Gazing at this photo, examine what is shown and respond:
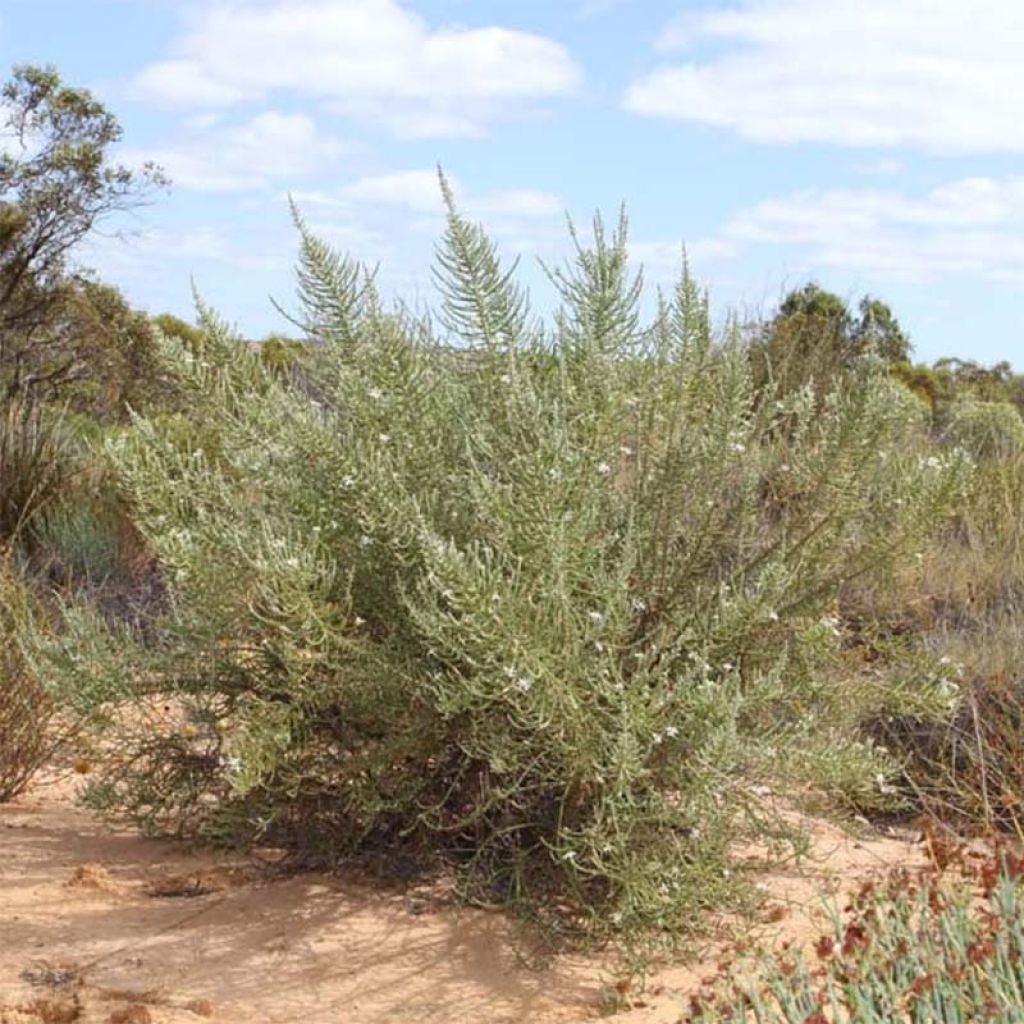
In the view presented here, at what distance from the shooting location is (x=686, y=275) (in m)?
4.99

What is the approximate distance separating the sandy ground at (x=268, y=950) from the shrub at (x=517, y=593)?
165 mm

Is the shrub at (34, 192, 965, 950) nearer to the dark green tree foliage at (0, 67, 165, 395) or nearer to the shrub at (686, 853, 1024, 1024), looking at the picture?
the shrub at (686, 853, 1024, 1024)

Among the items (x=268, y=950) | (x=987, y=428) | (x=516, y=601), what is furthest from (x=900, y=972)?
(x=987, y=428)

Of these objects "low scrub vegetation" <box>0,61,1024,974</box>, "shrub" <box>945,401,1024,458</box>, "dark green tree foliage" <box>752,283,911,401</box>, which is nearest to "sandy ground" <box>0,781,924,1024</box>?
"low scrub vegetation" <box>0,61,1024,974</box>

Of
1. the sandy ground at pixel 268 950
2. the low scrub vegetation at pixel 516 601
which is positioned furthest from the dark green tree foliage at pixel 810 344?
the sandy ground at pixel 268 950

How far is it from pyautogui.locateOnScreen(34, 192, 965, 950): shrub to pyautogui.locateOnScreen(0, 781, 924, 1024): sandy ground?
0.54ft

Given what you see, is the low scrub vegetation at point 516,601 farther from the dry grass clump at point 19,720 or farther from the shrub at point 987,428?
the shrub at point 987,428

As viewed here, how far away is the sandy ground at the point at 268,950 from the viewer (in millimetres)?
4148

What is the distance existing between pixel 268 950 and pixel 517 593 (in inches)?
49.0

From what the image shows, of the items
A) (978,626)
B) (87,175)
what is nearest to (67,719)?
(978,626)

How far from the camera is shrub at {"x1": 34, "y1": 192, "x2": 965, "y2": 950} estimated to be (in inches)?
165

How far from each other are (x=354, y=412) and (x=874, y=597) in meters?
4.01

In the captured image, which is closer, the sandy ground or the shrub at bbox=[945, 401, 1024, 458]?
the sandy ground

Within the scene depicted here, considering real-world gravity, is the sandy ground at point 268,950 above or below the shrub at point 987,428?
below
